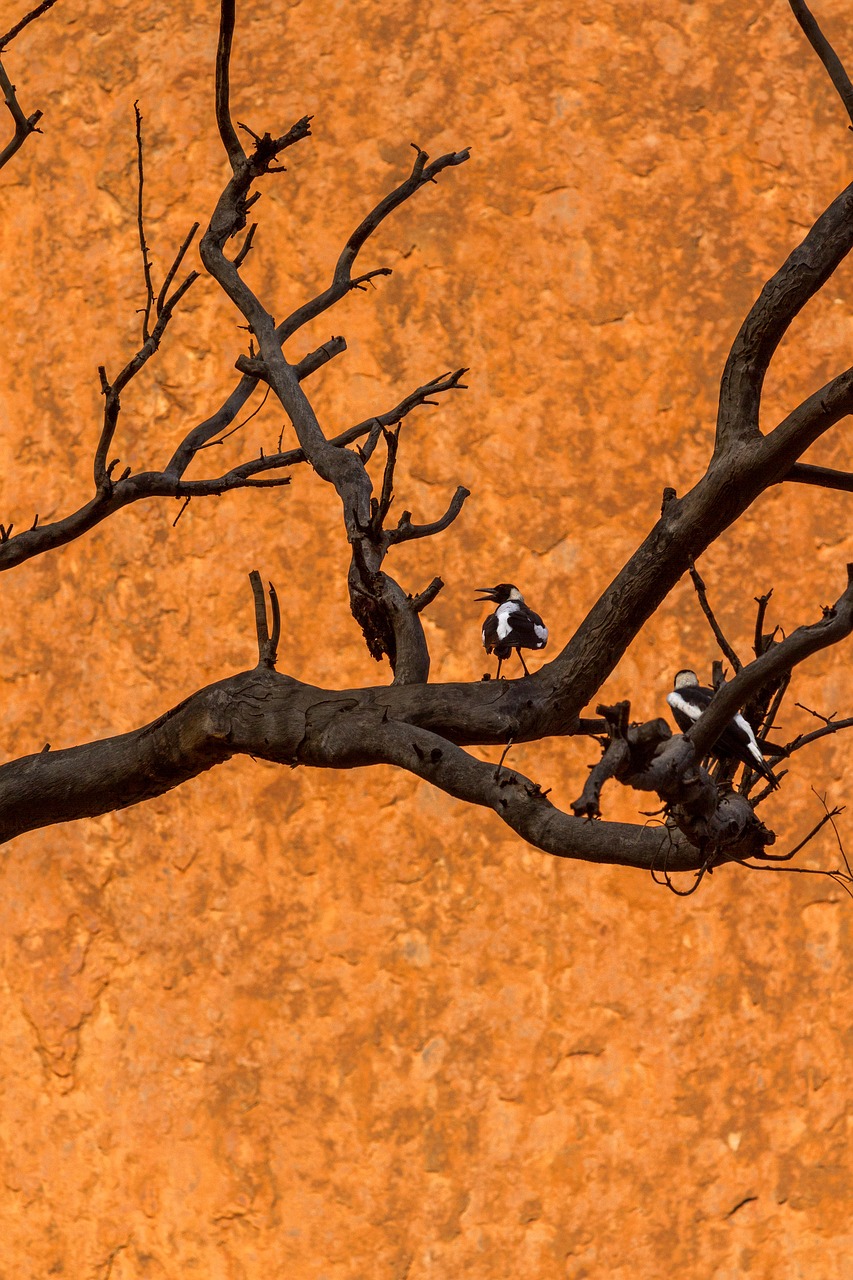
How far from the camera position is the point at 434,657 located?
643 cm

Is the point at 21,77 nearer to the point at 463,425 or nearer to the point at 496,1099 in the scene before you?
the point at 463,425

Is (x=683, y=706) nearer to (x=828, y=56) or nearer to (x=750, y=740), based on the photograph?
(x=750, y=740)

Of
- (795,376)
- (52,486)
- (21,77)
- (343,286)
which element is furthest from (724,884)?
(21,77)

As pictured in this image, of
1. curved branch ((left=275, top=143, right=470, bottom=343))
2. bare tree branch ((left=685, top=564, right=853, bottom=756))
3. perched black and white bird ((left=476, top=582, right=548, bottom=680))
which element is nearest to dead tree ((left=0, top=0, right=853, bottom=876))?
bare tree branch ((left=685, top=564, right=853, bottom=756))

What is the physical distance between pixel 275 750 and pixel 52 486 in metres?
4.28

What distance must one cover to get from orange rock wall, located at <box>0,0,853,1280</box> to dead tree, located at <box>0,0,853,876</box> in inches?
108

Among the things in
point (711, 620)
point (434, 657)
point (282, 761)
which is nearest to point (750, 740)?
Result: point (711, 620)

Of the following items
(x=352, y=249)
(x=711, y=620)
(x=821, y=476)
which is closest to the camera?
(x=711, y=620)

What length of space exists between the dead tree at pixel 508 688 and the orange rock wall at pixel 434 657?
275 centimetres

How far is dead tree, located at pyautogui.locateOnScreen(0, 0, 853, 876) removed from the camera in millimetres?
2264

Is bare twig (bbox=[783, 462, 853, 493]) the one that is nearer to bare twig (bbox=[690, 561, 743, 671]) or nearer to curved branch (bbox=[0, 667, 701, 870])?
bare twig (bbox=[690, 561, 743, 671])

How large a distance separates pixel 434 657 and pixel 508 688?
3.58 metres

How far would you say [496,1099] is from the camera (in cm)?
Result: 606

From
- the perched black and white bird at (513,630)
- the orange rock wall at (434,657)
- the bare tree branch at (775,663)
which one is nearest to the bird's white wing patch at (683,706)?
the perched black and white bird at (513,630)
